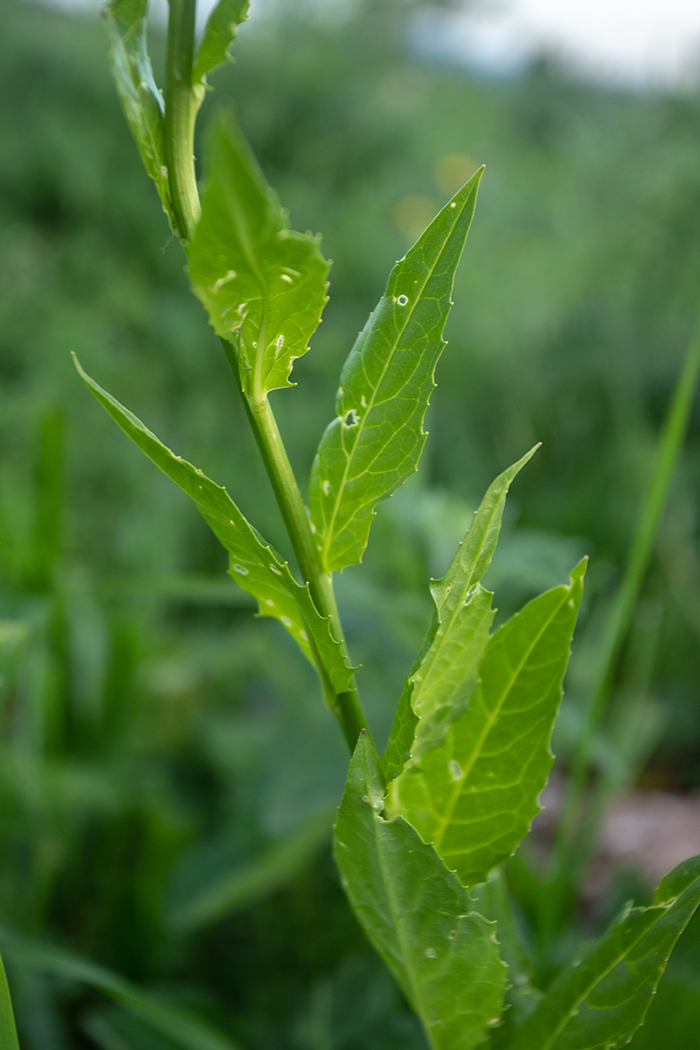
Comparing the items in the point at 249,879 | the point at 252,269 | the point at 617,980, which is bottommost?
the point at 249,879

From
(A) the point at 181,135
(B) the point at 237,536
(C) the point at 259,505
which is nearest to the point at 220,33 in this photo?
(A) the point at 181,135

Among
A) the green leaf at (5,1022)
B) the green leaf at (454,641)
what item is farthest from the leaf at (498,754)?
the green leaf at (5,1022)

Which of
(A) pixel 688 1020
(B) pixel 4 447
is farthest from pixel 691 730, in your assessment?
(B) pixel 4 447

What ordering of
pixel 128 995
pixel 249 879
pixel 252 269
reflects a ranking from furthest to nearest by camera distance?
pixel 249 879
pixel 128 995
pixel 252 269

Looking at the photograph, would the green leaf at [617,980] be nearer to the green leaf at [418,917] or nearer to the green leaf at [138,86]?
the green leaf at [418,917]

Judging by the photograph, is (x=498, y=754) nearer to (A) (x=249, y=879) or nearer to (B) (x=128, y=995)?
(B) (x=128, y=995)

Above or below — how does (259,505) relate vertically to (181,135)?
below

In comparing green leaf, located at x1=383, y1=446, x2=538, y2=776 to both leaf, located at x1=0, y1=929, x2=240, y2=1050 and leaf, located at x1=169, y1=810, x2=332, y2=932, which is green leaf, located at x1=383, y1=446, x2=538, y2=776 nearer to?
leaf, located at x1=0, y1=929, x2=240, y2=1050
